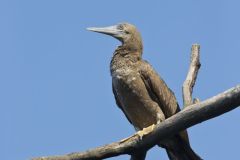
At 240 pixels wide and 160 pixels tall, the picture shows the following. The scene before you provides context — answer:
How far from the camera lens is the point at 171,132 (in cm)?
730

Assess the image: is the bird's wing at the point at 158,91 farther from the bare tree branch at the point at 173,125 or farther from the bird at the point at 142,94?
the bare tree branch at the point at 173,125

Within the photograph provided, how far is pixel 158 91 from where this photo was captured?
378 inches

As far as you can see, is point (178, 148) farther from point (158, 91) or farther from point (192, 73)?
point (192, 73)

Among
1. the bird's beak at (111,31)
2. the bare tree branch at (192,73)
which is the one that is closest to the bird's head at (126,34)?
the bird's beak at (111,31)

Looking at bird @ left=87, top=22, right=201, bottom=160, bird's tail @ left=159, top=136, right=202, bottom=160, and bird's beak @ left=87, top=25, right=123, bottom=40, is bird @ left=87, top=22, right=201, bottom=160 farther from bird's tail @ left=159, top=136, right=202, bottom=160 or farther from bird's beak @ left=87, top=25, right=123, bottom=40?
bird's beak @ left=87, top=25, right=123, bottom=40

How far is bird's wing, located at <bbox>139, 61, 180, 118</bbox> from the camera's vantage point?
9.55 meters

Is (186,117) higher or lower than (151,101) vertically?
lower

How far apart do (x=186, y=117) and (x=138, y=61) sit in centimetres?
295

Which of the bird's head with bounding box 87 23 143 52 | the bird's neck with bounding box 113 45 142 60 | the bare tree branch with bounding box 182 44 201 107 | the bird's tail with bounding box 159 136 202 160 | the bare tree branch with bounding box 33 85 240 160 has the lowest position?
the bare tree branch with bounding box 33 85 240 160

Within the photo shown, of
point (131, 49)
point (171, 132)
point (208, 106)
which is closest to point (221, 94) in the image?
point (208, 106)

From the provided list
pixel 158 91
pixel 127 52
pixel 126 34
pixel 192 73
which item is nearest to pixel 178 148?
pixel 158 91

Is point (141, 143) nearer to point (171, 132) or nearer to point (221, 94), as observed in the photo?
point (171, 132)

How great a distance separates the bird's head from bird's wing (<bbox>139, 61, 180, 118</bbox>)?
67 centimetres

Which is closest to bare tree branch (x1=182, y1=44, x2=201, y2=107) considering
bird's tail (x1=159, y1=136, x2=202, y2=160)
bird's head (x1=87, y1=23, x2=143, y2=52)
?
bird's tail (x1=159, y1=136, x2=202, y2=160)
